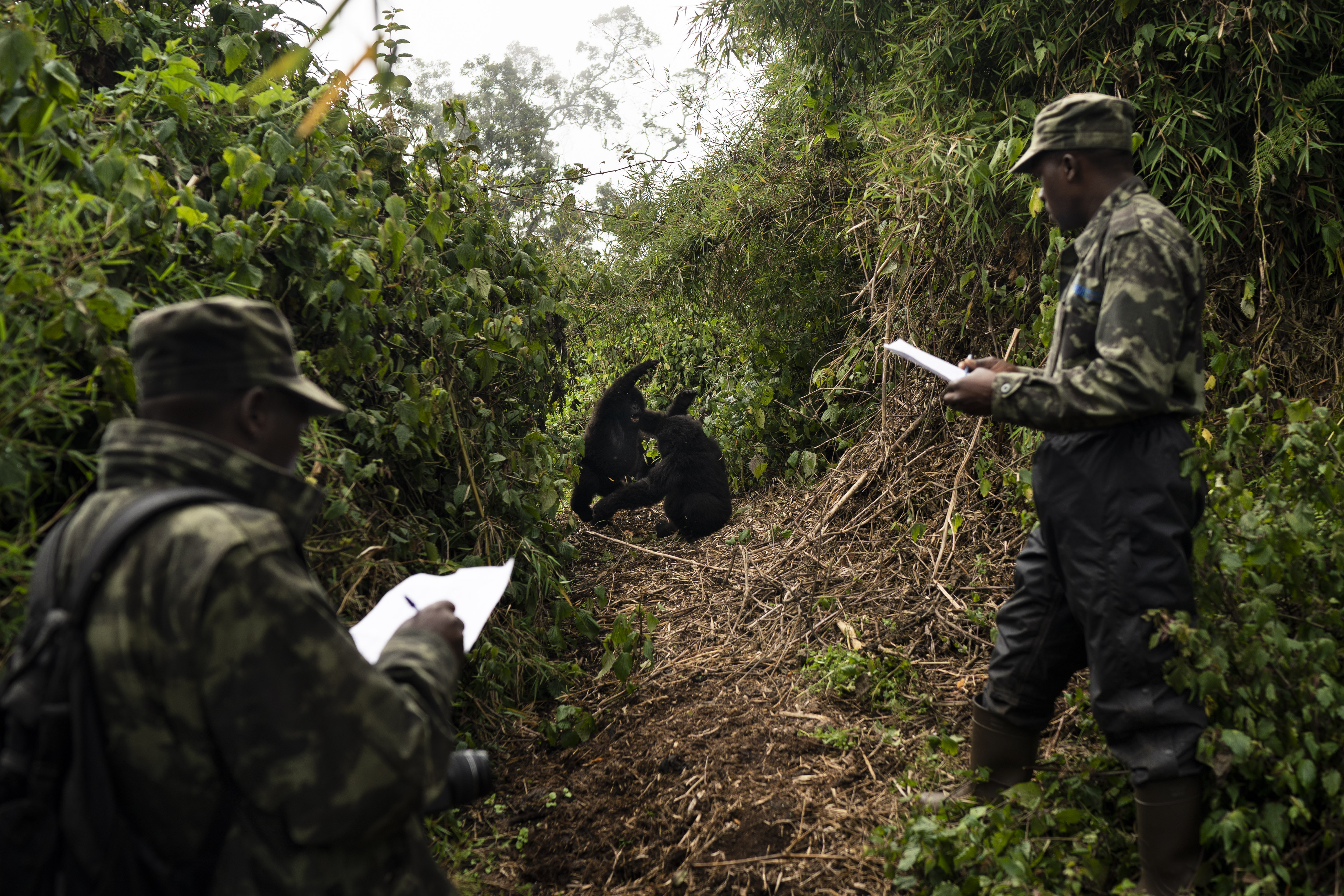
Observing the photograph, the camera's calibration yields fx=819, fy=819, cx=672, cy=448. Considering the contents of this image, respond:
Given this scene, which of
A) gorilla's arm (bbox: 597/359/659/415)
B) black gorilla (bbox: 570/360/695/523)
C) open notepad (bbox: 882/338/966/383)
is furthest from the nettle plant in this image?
gorilla's arm (bbox: 597/359/659/415)

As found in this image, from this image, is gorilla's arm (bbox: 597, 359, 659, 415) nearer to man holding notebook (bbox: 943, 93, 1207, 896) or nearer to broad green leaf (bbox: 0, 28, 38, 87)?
man holding notebook (bbox: 943, 93, 1207, 896)

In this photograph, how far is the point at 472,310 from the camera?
13.0 feet

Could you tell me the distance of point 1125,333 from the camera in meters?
2.03

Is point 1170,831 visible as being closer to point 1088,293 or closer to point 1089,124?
point 1088,293

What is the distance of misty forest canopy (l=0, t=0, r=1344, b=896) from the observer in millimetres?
1981

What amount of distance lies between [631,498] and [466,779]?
15.7 feet

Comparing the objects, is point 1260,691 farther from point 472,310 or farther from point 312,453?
point 472,310

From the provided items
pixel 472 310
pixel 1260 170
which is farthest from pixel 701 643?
pixel 1260 170

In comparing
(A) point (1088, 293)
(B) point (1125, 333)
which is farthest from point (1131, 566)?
(A) point (1088, 293)

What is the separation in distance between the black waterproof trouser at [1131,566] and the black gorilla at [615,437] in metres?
4.40

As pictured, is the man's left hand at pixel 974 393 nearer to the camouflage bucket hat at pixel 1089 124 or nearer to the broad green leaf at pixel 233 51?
the camouflage bucket hat at pixel 1089 124

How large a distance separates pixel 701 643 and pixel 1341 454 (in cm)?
266

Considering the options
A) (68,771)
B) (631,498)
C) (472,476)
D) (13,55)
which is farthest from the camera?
(631,498)

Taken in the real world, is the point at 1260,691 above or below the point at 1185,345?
below
